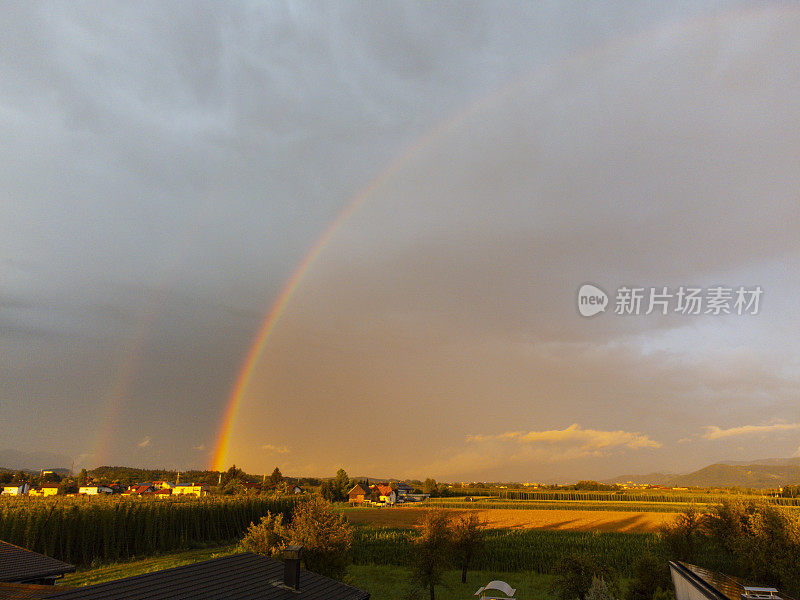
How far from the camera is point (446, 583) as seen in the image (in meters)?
37.5

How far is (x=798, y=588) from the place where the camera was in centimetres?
2734

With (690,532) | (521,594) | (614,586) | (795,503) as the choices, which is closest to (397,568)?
(521,594)

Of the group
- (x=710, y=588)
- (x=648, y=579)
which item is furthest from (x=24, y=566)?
(x=648, y=579)

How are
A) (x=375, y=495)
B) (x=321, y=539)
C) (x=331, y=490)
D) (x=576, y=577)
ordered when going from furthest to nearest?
1. (x=375, y=495)
2. (x=331, y=490)
3. (x=321, y=539)
4. (x=576, y=577)

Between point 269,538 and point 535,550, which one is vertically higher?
point 269,538

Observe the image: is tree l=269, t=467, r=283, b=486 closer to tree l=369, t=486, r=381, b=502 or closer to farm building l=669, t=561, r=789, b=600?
tree l=369, t=486, r=381, b=502

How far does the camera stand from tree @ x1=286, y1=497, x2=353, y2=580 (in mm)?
Answer: 26575

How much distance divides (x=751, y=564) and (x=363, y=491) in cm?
13770

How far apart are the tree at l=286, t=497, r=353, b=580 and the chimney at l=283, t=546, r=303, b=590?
31.0 feet

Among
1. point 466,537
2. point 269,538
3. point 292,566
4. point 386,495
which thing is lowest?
point 386,495

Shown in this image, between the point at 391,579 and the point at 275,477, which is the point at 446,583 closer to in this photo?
the point at 391,579

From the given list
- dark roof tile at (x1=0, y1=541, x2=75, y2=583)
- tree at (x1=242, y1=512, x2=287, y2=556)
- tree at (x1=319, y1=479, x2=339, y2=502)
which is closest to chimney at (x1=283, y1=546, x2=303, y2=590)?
dark roof tile at (x1=0, y1=541, x2=75, y2=583)

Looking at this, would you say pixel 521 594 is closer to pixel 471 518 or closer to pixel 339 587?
pixel 471 518

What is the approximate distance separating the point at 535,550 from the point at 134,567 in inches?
1378
